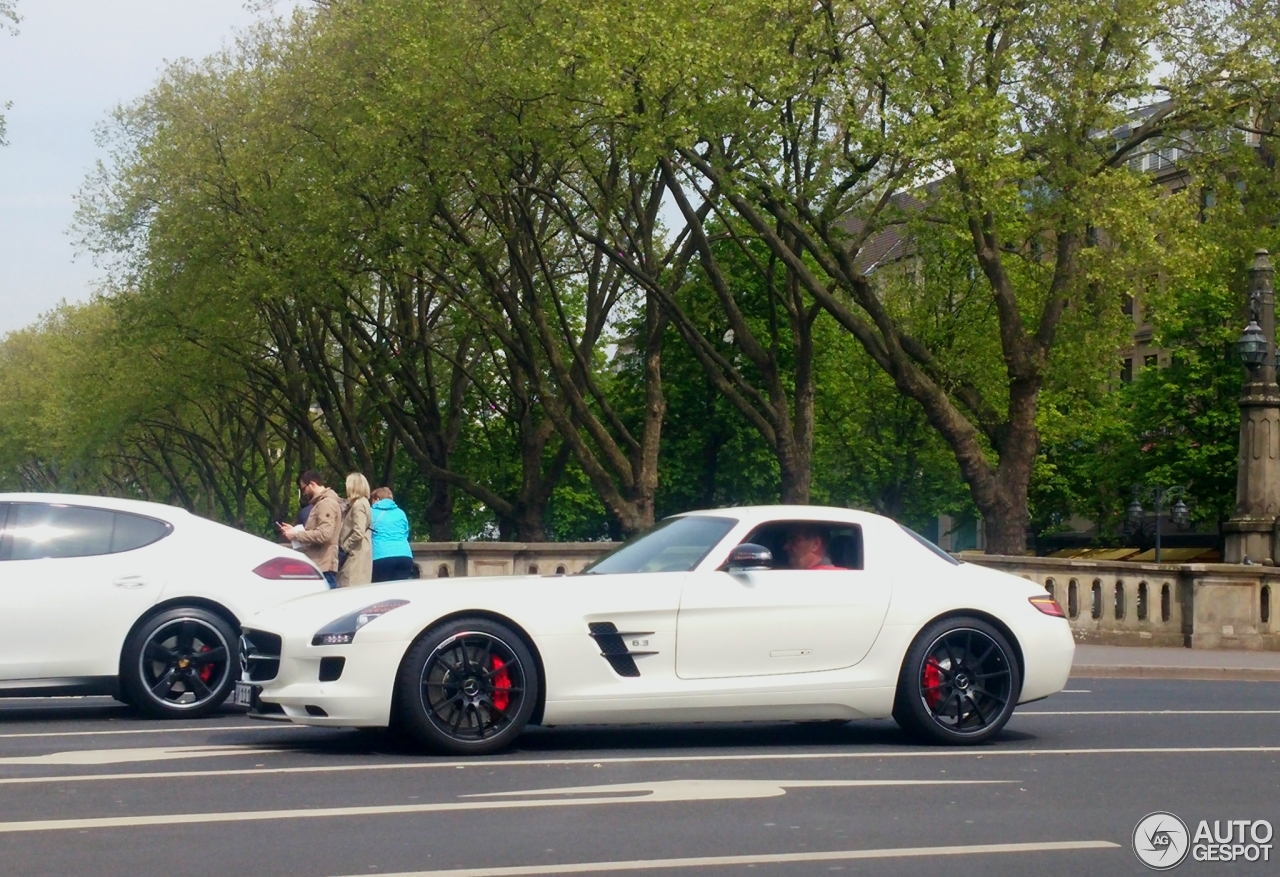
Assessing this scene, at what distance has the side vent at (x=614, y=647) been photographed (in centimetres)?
980

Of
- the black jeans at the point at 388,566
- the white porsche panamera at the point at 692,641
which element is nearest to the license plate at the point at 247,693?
the white porsche panamera at the point at 692,641

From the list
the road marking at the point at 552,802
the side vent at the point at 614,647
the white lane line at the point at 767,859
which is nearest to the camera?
the white lane line at the point at 767,859

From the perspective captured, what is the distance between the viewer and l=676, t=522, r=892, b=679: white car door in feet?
32.9

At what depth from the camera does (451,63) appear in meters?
29.0

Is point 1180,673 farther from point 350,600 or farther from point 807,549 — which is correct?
point 350,600

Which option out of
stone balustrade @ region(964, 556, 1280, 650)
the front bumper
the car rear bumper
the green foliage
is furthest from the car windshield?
the green foliage

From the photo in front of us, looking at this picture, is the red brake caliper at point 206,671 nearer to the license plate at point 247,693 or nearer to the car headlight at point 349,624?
the license plate at point 247,693

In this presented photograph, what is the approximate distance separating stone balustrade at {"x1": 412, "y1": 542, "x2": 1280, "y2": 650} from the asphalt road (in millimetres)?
11306

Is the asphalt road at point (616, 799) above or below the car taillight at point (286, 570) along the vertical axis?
below

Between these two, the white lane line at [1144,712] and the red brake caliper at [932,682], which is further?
the white lane line at [1144,712]

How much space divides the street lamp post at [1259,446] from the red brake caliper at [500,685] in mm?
17938

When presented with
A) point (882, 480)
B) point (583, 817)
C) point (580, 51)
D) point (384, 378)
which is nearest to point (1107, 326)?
point (580, 51)

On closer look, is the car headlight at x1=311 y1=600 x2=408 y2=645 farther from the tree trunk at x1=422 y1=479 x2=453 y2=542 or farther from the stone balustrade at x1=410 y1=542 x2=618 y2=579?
the tree trunk at x1=422 y1=479 x2=453 y2=542

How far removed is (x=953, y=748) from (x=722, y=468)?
43.6 metres
